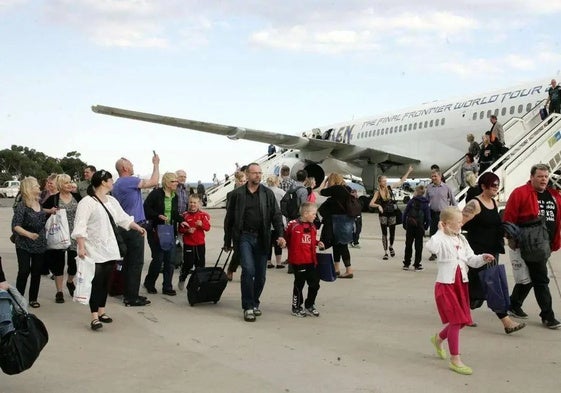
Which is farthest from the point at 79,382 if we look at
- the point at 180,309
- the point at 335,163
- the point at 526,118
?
the point at 335,163

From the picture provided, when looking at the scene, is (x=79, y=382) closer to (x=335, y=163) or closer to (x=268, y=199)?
(x=268, y=199)

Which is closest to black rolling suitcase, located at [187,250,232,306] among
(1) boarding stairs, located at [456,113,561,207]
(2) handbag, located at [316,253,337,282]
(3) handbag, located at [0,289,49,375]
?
(2) handbag, located at [316,253,337,282]

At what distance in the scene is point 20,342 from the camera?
355 centimetres

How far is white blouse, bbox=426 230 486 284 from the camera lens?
5.02m

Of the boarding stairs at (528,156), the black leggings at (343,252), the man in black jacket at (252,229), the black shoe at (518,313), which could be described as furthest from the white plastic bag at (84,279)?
the boarding stairs at (528,156)

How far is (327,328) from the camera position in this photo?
600 cm

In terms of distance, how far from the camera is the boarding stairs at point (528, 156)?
47.4 ft

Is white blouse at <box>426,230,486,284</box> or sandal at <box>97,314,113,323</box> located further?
sandal at <box>97,314,113,323</box>

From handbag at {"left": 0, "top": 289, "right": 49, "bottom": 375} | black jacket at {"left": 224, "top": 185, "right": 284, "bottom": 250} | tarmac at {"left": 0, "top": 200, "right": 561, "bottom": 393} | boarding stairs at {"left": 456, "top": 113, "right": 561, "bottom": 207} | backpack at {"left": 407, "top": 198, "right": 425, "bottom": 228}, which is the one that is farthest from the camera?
boarding stairs at {"left": 456, "top": 113, "right": 561, "bottom": 207}

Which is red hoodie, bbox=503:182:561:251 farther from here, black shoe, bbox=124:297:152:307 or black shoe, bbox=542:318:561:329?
black shoe, bbox=124:297:152:307

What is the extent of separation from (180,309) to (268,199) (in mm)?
1610

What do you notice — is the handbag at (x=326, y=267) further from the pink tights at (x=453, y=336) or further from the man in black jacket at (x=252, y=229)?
the pink tights at (x=453, y=336)

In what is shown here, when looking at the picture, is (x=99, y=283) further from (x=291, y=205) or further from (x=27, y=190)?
(x=291, y=205)

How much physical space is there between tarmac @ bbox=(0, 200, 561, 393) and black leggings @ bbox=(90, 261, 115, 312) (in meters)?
0.26
